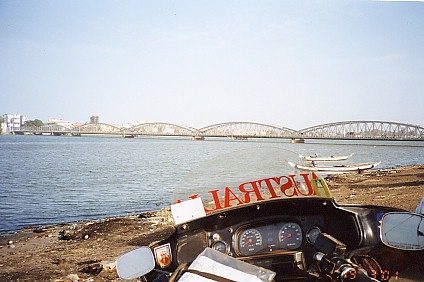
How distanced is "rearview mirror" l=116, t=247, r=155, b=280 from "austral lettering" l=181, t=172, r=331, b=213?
443 mm

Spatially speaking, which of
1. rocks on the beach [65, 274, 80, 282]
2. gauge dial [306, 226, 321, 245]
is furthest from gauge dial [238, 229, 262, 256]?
rocks on the beach [65, 274, 80, 282]

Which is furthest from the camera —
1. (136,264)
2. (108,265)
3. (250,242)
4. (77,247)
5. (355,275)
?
(77,247)

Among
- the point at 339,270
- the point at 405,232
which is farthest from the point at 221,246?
the point at 405,232

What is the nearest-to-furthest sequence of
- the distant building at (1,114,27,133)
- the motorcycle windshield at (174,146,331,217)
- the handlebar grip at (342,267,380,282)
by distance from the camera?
the handlebar grip at (342,267,380,282) → the motorcycle windshield at (174,146,331,217) → the distant building at (1,114,27,133)

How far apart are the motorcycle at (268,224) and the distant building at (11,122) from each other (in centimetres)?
9443

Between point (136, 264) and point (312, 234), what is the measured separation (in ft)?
3.62

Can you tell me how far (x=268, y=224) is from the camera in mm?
2270

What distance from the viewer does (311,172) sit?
86.0 inches

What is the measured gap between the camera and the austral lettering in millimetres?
2092

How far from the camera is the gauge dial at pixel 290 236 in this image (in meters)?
2.23

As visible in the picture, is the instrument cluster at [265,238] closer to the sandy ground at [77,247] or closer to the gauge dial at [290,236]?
the gauge dial at [290,236]

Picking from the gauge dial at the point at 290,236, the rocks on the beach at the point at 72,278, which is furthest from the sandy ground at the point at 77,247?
the gauge dial at the point at 290,236

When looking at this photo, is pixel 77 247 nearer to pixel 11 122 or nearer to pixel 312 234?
pixel 312 234

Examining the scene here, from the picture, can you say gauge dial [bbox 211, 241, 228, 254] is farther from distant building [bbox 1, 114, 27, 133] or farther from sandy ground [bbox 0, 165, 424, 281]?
distant building [bbox 1, 114, 27, 133]
